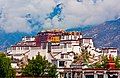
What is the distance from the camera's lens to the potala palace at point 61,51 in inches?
4311

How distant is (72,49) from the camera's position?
458 feet

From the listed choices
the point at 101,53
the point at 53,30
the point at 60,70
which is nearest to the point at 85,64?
the point at 60,70

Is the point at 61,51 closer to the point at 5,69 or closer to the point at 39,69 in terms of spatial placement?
the point at 39,69

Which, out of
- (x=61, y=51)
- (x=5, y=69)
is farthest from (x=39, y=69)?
(x=61, y=51)

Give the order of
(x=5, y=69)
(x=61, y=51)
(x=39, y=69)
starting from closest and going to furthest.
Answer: (x=5, y=69)
(x=39, y=69)
(x=61, y=51)

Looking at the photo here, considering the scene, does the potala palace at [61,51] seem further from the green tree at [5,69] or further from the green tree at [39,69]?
the green tree at [5,69]

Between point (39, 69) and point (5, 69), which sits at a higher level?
point (5, 69)

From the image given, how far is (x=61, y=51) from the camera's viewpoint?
138375 millimetres

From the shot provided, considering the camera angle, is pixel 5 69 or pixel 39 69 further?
pixel 39 69

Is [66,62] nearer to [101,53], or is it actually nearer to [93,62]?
[93,62]

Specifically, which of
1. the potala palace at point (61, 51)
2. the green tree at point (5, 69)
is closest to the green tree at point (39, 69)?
the green tree at point (5, 69)

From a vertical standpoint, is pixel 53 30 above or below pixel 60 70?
above

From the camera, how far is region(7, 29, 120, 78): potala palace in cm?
10950

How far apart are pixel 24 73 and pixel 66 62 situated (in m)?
23.6
